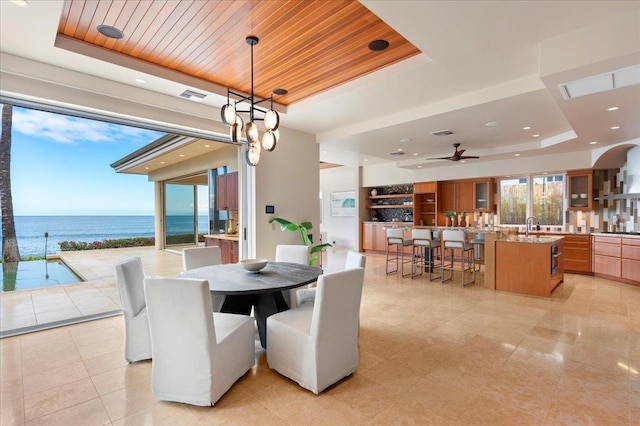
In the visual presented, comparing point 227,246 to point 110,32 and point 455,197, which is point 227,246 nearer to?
point 110,32

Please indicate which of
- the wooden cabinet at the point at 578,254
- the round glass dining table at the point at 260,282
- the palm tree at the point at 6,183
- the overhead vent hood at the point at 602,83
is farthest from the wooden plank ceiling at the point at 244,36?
the wooden cabinet at the point at 578,254

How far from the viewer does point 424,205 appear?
9672 mm

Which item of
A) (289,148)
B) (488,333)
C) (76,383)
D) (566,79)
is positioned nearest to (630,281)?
(488,333)

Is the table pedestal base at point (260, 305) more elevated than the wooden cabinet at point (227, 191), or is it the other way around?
the wooden cabinet at point (227, 191)

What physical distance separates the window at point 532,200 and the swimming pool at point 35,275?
9307mm

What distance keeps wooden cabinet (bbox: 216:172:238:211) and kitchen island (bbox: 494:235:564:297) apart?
4.84 m

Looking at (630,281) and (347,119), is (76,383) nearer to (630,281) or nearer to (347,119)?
(347,119)

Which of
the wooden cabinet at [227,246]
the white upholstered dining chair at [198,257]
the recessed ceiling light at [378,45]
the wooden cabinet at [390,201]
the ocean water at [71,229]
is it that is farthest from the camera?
the wooden cabinet at [390,201]

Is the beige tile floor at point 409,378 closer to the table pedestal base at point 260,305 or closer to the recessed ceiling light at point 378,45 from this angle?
the table pedestal base at point 260,305

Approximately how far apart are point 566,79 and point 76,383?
→ 5.01 meters

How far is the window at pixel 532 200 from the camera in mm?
7297

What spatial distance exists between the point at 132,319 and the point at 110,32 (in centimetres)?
260

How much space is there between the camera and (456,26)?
263cm

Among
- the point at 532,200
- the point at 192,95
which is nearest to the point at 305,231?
the point at 192,95
